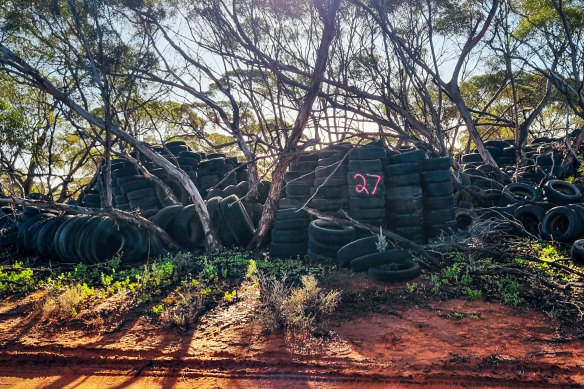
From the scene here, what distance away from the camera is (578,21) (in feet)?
41.5

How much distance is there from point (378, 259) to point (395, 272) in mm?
374

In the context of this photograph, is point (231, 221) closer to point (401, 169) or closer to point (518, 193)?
point (401, 169)

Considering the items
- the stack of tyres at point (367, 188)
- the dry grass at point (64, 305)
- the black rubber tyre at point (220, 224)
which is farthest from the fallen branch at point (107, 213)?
the stack of tyres at point (367, 188)

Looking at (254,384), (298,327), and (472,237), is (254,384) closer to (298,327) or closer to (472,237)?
(298,327)

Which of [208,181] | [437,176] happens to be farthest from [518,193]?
[208,181]

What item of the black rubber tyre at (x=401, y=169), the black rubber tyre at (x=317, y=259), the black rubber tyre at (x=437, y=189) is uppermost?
the black rubber tyre at (x=401, y=169)

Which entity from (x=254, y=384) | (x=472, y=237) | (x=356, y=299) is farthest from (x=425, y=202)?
(x=254, y=384)

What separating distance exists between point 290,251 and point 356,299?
2732mm

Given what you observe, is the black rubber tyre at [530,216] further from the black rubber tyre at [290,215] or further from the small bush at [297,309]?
the small bush at [297,309]

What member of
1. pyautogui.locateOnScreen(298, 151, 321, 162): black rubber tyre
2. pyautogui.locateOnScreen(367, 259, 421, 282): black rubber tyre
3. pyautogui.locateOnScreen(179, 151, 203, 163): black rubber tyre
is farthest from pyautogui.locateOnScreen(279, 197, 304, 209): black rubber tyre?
pyautogui.locateOnScreen(179, 151, 203, 163): black rubber tyre

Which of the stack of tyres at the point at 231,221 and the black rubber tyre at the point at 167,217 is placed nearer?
the stack of tyres at the point at 231,221

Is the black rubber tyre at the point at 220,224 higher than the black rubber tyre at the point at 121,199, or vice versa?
the black rubber tyre at the point at 121,199

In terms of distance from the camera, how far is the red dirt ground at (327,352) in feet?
10.1

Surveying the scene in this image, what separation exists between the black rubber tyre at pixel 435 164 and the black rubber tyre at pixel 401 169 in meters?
0.30
